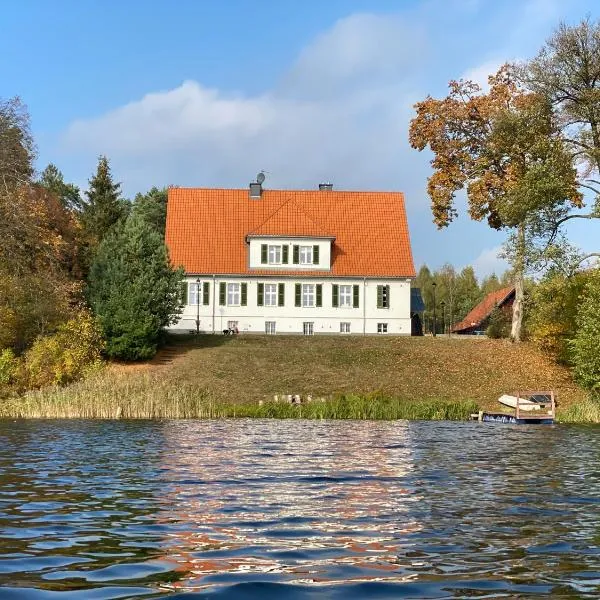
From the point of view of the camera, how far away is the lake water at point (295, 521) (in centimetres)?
803

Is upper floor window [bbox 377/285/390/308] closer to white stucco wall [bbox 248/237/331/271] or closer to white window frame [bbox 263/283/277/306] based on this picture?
white stucco wall [bbox 248/237/331/271]

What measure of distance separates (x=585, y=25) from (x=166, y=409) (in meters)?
28.0

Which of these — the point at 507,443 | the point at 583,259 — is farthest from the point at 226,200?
the point at 507,443

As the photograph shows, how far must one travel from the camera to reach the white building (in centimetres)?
6438

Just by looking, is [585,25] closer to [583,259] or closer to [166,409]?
[583,259]

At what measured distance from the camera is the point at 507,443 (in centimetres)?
2600

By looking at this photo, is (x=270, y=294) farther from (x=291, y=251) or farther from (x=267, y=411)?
(x=267, y=411)

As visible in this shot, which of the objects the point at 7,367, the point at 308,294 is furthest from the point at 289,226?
the point at 7,367

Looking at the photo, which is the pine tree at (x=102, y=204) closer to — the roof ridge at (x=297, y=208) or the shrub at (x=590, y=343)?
the roof ridge at (x=297, y=208)

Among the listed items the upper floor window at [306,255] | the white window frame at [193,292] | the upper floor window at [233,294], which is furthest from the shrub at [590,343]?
the white window frame at [193,292]

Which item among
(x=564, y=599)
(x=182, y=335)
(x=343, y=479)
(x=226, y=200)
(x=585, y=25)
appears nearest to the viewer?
(x=564, y=599)

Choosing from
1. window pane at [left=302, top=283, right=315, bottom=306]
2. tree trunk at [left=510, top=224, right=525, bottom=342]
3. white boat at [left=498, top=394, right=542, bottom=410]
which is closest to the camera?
white boat at [left=498, top=394, right=542, bottom=410]

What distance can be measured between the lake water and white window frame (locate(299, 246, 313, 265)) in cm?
4278

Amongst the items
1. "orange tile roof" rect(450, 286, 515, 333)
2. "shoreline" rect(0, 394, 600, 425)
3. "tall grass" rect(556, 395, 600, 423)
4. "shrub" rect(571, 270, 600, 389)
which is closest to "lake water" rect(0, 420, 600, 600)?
"shoreline" rect(0, 394, 600, 425)
